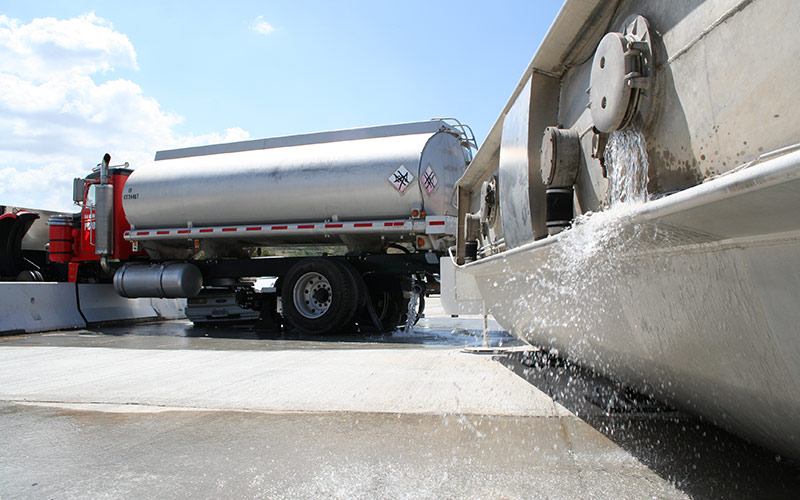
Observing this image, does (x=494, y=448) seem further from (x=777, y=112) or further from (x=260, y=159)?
(x=260, y=159)

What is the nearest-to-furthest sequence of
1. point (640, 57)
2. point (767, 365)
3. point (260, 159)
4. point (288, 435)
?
point (767, 365) → point (640, 57) → point (288, 435) → point (260, 159)

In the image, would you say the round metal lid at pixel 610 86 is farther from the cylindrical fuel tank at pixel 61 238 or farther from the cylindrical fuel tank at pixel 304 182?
the cylindrical fuel tank at pixel 61 238

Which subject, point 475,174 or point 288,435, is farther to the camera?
point 475,174

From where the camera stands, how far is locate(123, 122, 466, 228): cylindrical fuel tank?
277 inches

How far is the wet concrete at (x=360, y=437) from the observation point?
1896 millimetres

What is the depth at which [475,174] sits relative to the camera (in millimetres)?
4785

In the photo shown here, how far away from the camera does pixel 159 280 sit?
28.0ft

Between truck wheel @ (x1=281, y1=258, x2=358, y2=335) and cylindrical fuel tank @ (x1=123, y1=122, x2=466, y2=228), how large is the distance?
757mm

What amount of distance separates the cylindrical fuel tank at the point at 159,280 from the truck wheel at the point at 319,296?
6.20 ft

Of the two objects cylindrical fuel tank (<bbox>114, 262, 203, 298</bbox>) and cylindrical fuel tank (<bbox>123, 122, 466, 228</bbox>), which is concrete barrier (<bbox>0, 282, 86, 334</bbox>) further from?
cylindrical fuel tank (<bbox>123, 122, 466, 228</bbox>)

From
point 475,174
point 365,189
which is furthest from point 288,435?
point 365,189

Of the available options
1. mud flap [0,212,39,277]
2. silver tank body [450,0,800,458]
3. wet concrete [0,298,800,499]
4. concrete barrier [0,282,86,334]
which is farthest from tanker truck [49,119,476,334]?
silver tank body [450,0,800,458]

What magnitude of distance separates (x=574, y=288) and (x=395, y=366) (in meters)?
2.39

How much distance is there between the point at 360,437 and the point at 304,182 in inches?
214
